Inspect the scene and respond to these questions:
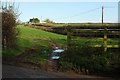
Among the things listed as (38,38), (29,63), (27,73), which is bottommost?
(27,73)

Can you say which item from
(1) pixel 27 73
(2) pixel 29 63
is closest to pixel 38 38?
(2) pixel 29 63

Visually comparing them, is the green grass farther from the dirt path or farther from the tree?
the dirt path

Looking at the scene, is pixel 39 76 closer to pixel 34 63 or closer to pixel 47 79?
pixel 47 79

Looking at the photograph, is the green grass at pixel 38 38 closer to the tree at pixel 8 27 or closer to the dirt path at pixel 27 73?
the tree at pixel 8 27

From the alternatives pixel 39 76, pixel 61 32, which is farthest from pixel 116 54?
pixel 61 32

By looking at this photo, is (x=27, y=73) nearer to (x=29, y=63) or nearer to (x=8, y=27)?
(x=29, y=63)

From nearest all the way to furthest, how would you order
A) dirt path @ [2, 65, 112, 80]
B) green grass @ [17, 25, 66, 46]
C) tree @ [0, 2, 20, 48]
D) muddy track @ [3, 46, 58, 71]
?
dirt path @ [2, 65, 112, 80]
muddy track @ [3, 46, 58, 71]
tree @ [0, 2, 20, 48]
green grass @ [17, 25, 66, 46]

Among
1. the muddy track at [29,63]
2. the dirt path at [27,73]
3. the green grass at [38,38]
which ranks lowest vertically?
the dirt path at [27,73]

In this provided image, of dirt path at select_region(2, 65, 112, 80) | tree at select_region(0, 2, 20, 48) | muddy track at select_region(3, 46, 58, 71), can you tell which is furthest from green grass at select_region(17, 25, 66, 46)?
dirt path at select_region(2, 65, 112, 80)

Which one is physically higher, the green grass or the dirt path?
the green grass

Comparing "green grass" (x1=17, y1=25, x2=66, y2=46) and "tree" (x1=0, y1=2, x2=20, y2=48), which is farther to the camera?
"green grass" (x1=17, y1=25, x2=66, y2=46)

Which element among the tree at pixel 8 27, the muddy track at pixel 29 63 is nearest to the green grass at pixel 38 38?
the tree at pixel 8 27

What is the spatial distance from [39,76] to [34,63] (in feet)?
8.72

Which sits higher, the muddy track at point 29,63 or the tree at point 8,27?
the tree at point 8,27
